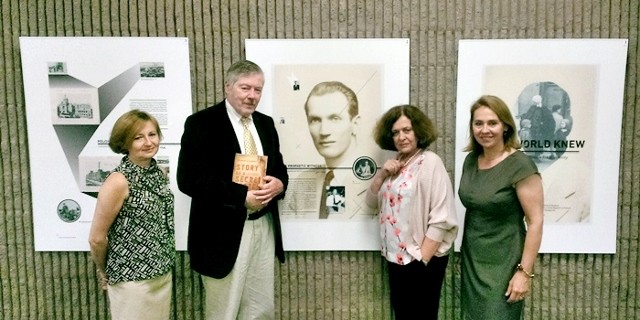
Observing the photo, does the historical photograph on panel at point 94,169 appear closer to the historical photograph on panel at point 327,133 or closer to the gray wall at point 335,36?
the gray wall at point 335,36

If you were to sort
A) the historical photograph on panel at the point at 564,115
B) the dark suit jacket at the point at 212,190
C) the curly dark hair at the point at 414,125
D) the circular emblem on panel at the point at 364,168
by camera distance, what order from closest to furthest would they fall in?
the dark suit jacket at the point at 212,190 → the curly dark hair at the point at 414,125 → the historical photograph on panel at the point at 564,115 → the circular emblem on panel at the point at 364,168

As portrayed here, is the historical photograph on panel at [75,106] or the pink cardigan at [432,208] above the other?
the historical photograph on panel at [75,106]

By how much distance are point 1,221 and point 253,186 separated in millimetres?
1855

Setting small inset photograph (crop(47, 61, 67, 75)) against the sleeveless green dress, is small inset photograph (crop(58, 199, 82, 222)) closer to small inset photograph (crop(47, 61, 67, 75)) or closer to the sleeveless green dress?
small inset photograph (crop(47, 61, 67, 75))

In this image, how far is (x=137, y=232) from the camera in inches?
79.0

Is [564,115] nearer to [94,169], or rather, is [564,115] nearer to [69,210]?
[94,169]

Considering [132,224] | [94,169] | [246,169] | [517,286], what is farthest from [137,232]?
[517,286]

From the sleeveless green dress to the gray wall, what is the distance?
71 centimetres

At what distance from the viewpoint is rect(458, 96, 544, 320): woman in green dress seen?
6.57ft

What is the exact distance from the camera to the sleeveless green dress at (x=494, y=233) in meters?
2.02

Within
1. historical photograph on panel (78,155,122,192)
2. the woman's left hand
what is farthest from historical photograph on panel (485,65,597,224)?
historical photograph on panel (78,155,122,192)

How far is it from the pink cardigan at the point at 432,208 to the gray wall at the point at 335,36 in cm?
59

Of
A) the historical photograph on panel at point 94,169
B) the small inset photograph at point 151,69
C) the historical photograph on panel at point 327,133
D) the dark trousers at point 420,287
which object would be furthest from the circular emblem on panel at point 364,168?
the historical photograph on panel at point 94,169

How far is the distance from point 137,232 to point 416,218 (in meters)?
1.35
